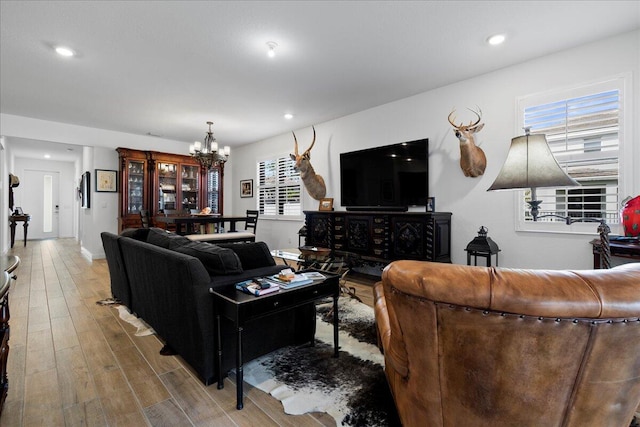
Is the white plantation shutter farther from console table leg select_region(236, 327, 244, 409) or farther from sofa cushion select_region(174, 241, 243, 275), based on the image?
console table leg select_region(236, 327, 244, 409)

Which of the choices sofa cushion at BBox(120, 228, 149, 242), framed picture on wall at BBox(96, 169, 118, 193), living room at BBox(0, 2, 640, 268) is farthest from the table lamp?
framed picture on wall at BBox(96, 169, 118, 193)

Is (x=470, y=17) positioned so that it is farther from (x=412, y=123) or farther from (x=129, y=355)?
(x=129, y=355)

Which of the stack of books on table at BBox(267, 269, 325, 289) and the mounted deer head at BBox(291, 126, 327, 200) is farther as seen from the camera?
the mounted deer head at BBox(291, 126, 327, 200)

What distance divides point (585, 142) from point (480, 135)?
3.33 feet

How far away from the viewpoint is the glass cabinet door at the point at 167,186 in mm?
6992

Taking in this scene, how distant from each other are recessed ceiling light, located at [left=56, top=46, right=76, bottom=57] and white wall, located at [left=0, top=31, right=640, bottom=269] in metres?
3.49

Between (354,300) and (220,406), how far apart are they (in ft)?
6.93

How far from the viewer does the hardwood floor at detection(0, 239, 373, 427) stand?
5.31 ft

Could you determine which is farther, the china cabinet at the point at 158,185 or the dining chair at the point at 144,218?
the china cabinet at the point at 158,185

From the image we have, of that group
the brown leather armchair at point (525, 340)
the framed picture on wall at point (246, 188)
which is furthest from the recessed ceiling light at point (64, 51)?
the framed picture on wall at point (246, 188)

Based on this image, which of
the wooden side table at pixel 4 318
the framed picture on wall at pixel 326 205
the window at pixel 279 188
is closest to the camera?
the wooden side table at pixel 4 318

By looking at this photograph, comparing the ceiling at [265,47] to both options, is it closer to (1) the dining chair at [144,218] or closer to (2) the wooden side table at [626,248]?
(2) the wooden side table at [626,248]

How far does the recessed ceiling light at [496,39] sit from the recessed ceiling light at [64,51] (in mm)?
4304

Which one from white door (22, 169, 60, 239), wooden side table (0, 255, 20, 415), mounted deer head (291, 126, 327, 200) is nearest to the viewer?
wooden side table (0, 255, 20, 415)
